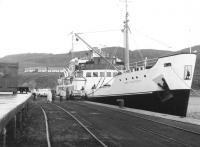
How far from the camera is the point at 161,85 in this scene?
2434 centimetres

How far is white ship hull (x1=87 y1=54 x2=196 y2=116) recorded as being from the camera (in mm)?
23172

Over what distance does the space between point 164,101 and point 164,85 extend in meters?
1.10

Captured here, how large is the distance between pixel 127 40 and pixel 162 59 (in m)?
9.27

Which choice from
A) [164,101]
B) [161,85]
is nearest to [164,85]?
[161,85]

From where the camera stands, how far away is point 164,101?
24016 millimetres

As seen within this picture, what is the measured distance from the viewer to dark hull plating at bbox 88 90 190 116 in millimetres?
23016

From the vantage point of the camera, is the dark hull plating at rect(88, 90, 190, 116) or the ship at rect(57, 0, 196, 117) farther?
the ship at rect(57, 0, 196, 117)

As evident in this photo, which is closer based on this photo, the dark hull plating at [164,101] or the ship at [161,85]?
the dark hull plating at [164,101]

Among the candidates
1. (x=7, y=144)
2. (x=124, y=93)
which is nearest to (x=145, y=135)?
(x=7, y=144)

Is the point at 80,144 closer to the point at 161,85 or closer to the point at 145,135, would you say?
the point at 145,135

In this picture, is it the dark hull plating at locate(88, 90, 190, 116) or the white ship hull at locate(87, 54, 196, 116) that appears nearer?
the dark hull plating at locate(88, 90, 190, 116)

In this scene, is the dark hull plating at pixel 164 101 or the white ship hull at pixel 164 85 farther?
the white ship hull at pixel 164 85

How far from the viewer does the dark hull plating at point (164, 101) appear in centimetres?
2302

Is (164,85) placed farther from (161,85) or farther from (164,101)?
(164,101)
